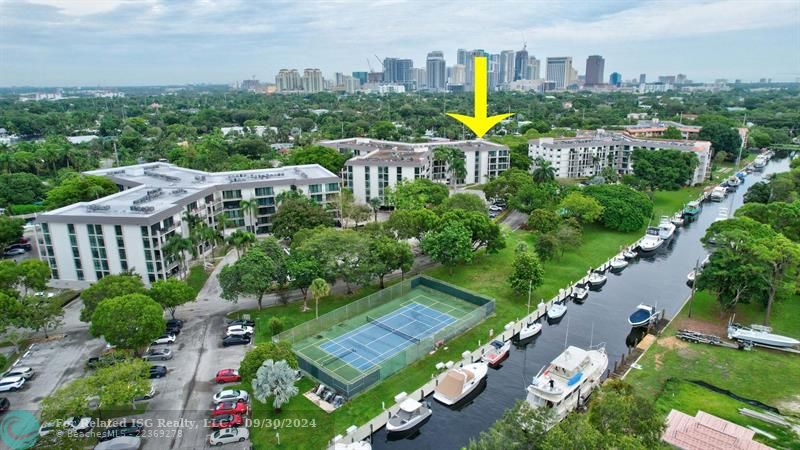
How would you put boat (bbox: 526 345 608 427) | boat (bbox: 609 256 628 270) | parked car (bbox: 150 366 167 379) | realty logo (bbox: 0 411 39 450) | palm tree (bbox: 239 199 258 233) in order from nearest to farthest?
realty logo (bbox: 0 411 39 450), boat (bbox: 526 345 608 427), parked car (bbox: 150 366 167 379), boat (bbox: 609 256 628 270), palm tree (bbox: 239 199 258 233)

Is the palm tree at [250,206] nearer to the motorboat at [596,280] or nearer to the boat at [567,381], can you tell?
the boat at [567,381]

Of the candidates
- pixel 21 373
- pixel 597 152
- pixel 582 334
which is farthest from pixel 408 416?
pixel 597 152

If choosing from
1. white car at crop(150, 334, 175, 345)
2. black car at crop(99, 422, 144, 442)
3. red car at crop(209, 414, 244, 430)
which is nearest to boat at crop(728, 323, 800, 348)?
red car at crop(209, 414, 244, 430)

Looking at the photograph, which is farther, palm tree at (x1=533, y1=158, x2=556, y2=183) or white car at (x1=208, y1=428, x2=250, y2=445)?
palm tree at (x1=533, y1=158, x2=556, y2=183)

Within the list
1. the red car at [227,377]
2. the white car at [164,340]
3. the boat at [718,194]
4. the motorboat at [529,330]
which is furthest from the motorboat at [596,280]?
the boat at [718,194]

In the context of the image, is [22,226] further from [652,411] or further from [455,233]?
[652,411]

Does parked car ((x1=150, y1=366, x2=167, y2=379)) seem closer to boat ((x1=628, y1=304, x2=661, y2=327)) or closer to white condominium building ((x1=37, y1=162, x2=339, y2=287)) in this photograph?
white condominium building ((x1=37, y1=162, x2=339, y2=287))
